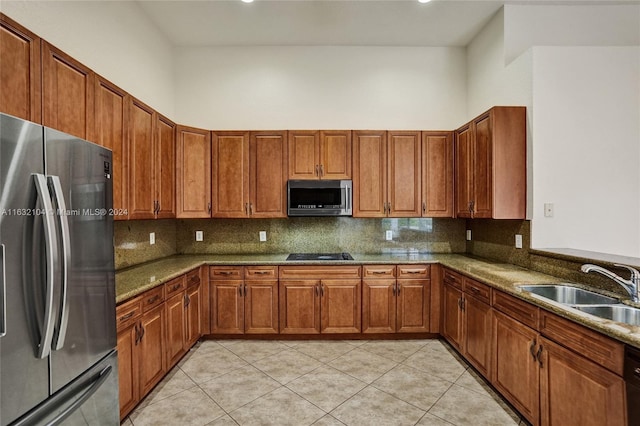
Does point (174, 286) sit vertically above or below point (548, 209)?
below

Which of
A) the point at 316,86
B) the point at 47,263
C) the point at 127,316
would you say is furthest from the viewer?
the point at 316,86

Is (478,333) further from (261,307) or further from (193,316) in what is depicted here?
(193,316)

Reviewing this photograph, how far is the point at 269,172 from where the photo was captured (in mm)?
3576

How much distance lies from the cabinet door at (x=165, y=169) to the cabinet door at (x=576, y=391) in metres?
3.24

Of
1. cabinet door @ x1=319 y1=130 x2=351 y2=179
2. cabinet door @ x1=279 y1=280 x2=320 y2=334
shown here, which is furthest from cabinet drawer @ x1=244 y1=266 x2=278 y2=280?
cabinet door @ x1=319 y1=130 x2=351 y2=179

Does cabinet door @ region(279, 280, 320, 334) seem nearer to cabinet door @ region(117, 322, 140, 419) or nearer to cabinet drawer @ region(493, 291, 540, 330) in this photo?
cabinet door @ region(117, 322, 140, 419)

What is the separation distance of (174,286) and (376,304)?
205 centimetres

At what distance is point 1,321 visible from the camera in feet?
3.45

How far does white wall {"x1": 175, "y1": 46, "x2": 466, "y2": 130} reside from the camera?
3902 mm

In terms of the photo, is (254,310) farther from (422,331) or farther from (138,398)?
(422,331)

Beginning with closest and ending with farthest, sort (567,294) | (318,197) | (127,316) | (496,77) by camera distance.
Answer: (127,316)
(567,294)
(496,77)
(318,197)

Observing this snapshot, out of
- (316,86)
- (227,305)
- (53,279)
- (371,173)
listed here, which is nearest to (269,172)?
(371,173)

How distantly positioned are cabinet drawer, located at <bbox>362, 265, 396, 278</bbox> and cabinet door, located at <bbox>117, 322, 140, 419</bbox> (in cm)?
217

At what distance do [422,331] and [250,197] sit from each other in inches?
96.5
